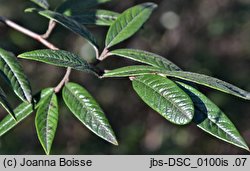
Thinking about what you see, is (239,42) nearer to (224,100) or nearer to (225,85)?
(224,100)

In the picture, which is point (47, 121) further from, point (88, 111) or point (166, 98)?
point (166, 98)

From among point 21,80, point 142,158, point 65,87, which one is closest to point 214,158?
point 142,158

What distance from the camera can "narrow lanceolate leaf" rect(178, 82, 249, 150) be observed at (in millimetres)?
835

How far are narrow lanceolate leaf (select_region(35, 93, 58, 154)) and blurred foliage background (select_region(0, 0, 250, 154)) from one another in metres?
1.63

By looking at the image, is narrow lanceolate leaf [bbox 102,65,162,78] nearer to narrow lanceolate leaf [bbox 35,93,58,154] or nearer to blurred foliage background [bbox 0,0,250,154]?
narrow lanceolate leaf [bbox 35,93,58,154]

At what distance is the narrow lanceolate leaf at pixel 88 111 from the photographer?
2.83ft

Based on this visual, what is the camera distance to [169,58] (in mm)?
2795

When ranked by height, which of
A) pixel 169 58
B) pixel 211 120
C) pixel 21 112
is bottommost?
pixel 169 58

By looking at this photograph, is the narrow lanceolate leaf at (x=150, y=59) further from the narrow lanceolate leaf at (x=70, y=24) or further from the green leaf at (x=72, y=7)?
the green leaf at (x=72, y=7)

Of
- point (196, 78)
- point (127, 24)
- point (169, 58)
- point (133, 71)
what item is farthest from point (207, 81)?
point (169, 58)

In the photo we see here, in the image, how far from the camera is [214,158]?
1473 mm

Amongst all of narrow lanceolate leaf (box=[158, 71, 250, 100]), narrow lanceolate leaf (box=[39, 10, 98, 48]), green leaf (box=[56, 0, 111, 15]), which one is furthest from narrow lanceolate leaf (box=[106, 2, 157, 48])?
narrow lanceolate leaf (box=[158, 71, 250, 100])

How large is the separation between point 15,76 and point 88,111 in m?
0.14

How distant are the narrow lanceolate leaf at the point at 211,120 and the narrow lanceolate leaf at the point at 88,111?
0.46 feet
